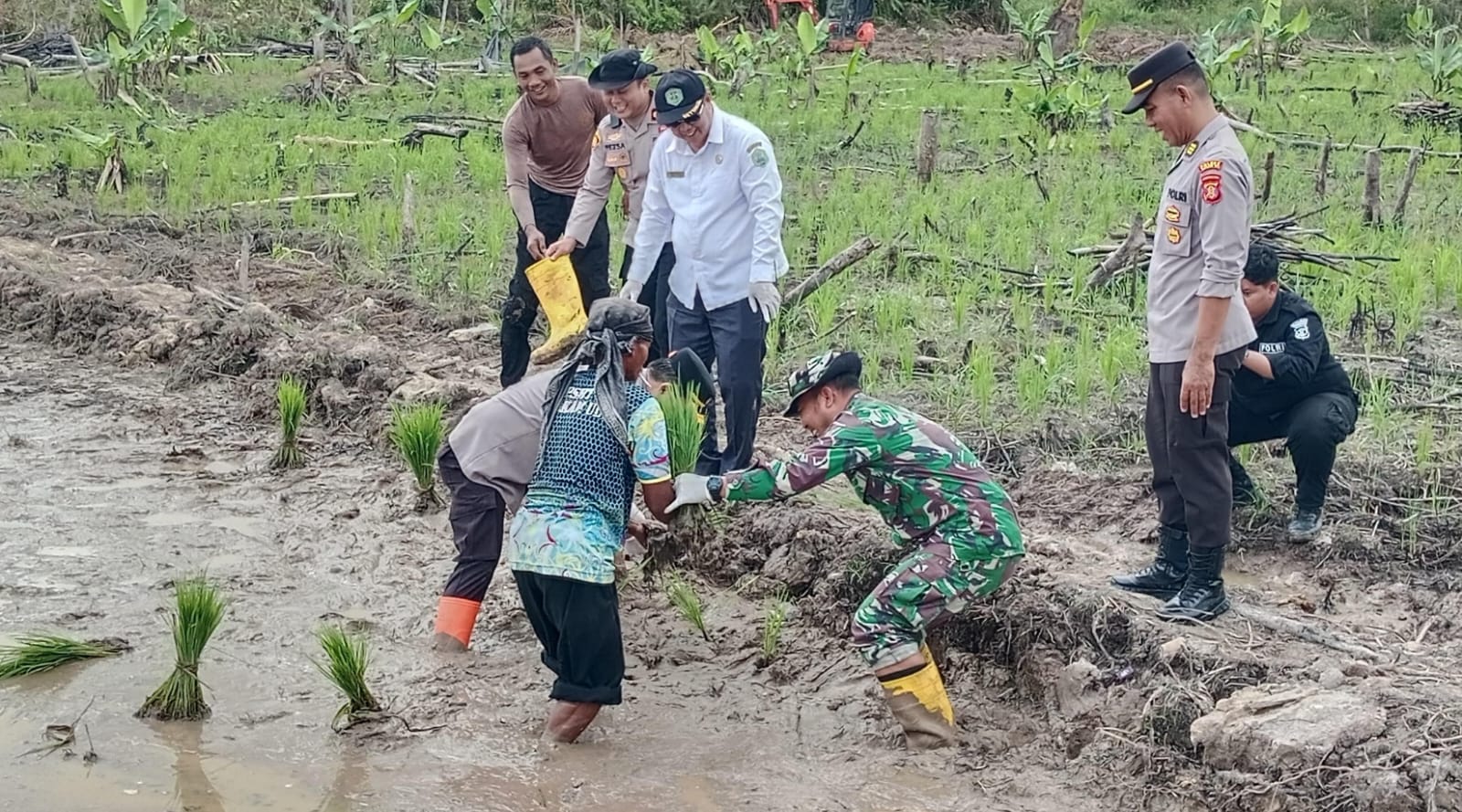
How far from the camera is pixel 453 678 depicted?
15.0 feet

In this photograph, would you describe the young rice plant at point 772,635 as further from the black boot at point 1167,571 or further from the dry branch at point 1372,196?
the dry branch at point 1372,196

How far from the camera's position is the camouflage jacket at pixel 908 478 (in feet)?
12.5

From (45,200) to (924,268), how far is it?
22.1 feet

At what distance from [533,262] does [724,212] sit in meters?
1.58

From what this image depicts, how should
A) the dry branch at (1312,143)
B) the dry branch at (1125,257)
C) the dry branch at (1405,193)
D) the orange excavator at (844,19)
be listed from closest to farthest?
the dry branch at (1125,257)
the dry branch at (1405,193)
the dry branch at (1312,143)
the orange excavator at (844,19)

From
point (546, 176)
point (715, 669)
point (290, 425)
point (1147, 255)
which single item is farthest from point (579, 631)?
point (1147, 255)

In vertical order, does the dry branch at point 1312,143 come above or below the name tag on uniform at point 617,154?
below

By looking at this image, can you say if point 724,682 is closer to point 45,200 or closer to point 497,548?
point 497,548

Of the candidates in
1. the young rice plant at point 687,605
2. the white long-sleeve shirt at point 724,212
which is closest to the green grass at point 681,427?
the young rice plant at point 687,605

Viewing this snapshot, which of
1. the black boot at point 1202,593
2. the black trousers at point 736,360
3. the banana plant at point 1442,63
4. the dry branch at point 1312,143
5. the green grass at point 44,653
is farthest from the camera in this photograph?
the banana plant at point 1442,63

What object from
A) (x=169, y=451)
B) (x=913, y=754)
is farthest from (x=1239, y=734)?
(x=169, y=451)

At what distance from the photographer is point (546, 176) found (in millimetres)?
6594

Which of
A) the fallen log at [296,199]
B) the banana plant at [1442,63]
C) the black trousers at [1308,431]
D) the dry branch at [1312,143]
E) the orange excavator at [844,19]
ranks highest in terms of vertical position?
the orange excavator at [844,19]

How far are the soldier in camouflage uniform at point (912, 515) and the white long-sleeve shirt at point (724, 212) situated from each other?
1348 mm
